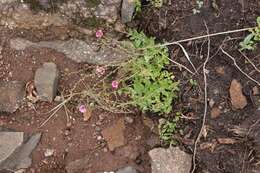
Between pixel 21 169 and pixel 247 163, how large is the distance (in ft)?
5.20

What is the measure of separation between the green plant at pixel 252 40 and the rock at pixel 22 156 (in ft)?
5.18

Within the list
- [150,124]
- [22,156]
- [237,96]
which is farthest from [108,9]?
[22,156]

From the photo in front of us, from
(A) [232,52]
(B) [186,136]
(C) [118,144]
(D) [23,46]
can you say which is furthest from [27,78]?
(A) [232,52]

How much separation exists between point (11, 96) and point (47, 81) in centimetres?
31

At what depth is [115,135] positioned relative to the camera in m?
3.69

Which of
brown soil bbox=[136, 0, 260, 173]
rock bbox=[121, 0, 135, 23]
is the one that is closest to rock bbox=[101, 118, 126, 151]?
brown soil bbox=[136, 0, 260, 173]

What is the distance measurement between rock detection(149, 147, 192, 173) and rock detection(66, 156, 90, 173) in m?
0.48

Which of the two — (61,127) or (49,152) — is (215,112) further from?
(49,152)

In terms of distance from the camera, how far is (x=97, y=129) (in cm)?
374

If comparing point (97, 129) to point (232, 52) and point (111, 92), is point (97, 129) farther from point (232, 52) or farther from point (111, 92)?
point (232, 52)

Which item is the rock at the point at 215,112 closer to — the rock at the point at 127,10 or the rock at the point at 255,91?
the rock at the point at 255,91

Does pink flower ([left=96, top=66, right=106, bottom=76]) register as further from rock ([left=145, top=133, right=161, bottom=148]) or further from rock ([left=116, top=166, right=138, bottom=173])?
rock ([left=116, top=166, right=138, bottom=173])

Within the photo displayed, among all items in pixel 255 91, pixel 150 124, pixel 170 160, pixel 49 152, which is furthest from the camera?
pixel 49 152

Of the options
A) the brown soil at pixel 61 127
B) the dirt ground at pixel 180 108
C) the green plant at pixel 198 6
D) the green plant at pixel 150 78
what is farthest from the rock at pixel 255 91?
the brown soil at pixel 61 127
